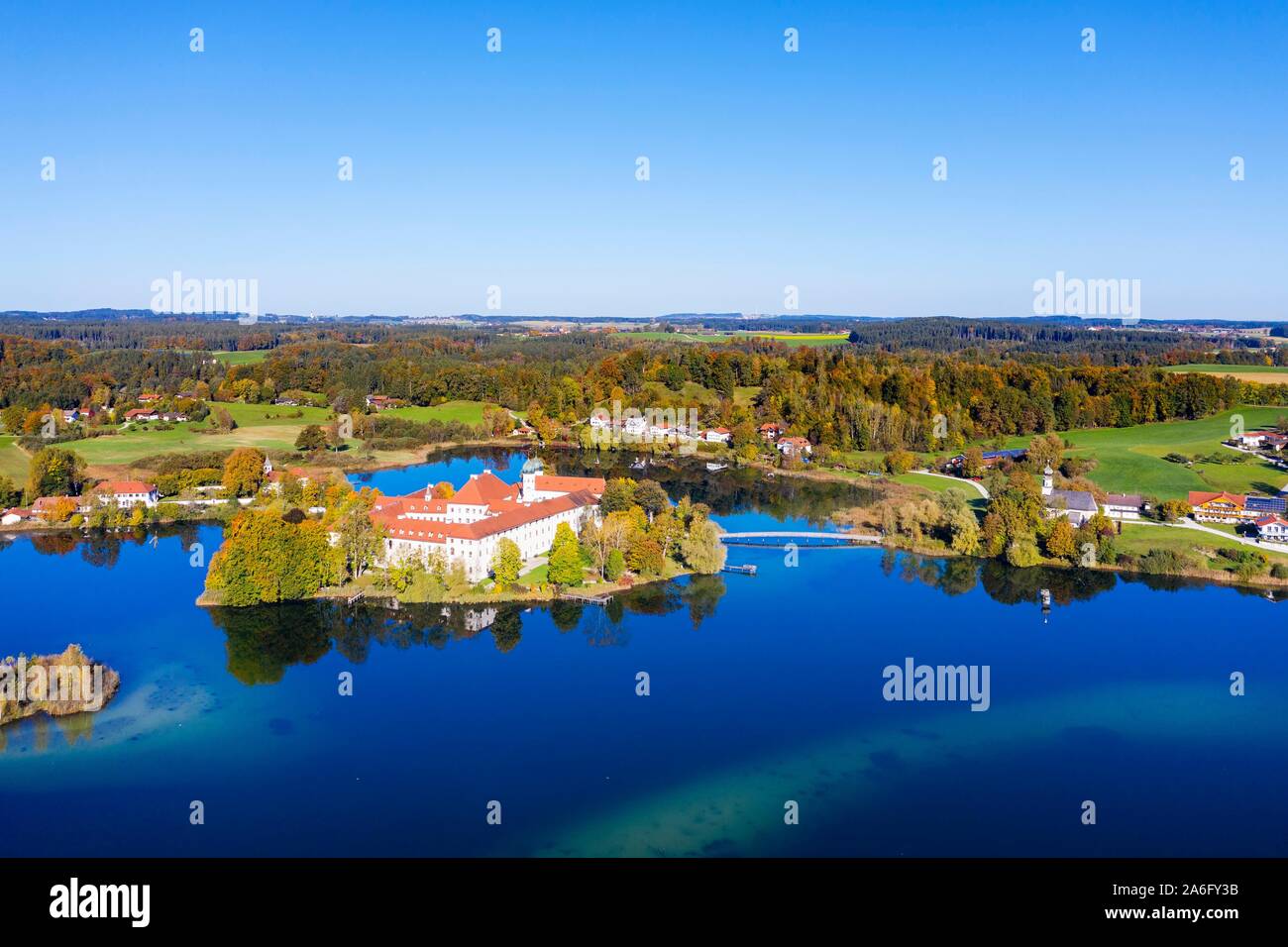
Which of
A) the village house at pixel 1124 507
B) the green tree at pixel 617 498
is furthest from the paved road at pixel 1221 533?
the green tree at pixel 617 498

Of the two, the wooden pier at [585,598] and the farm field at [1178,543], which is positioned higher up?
the farm field at [1178,543]

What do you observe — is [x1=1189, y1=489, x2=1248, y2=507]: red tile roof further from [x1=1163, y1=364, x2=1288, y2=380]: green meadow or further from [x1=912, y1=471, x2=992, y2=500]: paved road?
[x1=1163, y1=364, x2=1288, y2=380]: green meadow

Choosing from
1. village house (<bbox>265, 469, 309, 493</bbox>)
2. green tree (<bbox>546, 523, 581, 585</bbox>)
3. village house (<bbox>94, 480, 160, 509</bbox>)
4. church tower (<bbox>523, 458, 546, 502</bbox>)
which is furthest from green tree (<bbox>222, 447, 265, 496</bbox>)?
green tree (<bbox>546, 523, 581, 585</bbox>)

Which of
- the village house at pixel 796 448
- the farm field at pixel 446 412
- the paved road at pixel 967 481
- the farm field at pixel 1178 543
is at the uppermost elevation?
the farm field at pixel 446 412

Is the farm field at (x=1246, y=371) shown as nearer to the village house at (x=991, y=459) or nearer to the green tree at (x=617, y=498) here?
the village house at (x=991, y=459)
